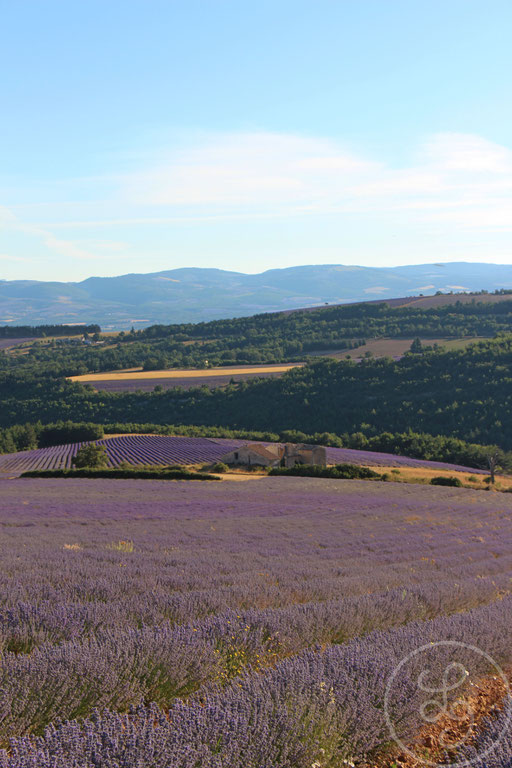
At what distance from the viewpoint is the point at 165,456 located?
41.3 meters

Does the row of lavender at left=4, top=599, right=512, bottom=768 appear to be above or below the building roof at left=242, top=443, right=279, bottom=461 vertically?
above

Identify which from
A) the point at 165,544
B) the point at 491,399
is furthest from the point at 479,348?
the point at 165,544

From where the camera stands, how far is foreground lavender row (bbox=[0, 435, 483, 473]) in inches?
1545

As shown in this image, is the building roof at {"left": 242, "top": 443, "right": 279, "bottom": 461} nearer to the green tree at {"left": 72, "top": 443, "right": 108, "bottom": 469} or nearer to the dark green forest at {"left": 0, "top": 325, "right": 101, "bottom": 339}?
the green tree at {"left": 72, "top": 443, "right": 108, "bottom": 469}

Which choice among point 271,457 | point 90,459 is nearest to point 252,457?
point 271,457

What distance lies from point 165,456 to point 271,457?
8.32m

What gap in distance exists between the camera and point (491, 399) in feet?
193

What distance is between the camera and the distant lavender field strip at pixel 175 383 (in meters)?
80.9

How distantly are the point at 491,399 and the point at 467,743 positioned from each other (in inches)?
2402

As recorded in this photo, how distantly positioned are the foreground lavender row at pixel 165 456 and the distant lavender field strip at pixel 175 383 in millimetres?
30283

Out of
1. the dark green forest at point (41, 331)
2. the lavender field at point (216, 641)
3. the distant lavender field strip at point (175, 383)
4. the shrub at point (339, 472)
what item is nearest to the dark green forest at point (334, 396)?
the distant lavender field strip at point (175, 383)

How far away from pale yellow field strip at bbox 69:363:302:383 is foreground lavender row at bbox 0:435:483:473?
126 ft

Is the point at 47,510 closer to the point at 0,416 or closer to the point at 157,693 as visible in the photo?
the point at 157,693

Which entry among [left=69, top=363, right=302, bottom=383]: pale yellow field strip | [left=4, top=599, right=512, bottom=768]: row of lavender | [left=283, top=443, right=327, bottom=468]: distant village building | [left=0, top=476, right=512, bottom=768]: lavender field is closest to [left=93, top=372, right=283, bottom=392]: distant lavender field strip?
[left=69, top=363, right=302, bottom=383]: pale yellow field strip
